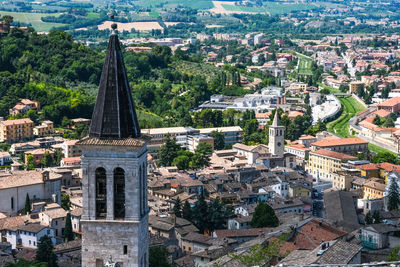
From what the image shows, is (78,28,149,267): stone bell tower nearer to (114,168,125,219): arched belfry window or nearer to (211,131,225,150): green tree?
(114,168,125,219): arched belfry window

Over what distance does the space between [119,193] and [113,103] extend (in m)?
1.71

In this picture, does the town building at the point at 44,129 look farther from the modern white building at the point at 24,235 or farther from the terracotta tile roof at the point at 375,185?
the terracotta tile roof at the point at 375,185

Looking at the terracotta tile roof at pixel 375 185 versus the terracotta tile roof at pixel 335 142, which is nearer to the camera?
the terracotta tile roof at pixel 375 185

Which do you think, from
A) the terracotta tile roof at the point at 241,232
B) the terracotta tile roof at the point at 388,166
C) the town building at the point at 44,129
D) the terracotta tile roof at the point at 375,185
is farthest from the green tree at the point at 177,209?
the town building at the point at 44,129

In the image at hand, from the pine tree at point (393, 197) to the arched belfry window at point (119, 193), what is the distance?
2942cm

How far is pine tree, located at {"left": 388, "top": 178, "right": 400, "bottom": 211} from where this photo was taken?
40.5m

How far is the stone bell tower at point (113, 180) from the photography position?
44.8 feet

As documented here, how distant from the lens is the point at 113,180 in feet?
45.0

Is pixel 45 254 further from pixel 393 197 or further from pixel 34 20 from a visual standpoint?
pixel 34 20

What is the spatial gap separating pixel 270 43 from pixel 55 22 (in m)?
48.3

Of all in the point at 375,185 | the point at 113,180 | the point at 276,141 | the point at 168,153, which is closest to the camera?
the point at 113,180

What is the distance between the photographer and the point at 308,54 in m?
138

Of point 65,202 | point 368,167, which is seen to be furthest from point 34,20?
point 65,202

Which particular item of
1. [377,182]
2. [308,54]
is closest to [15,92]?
[377,182]
